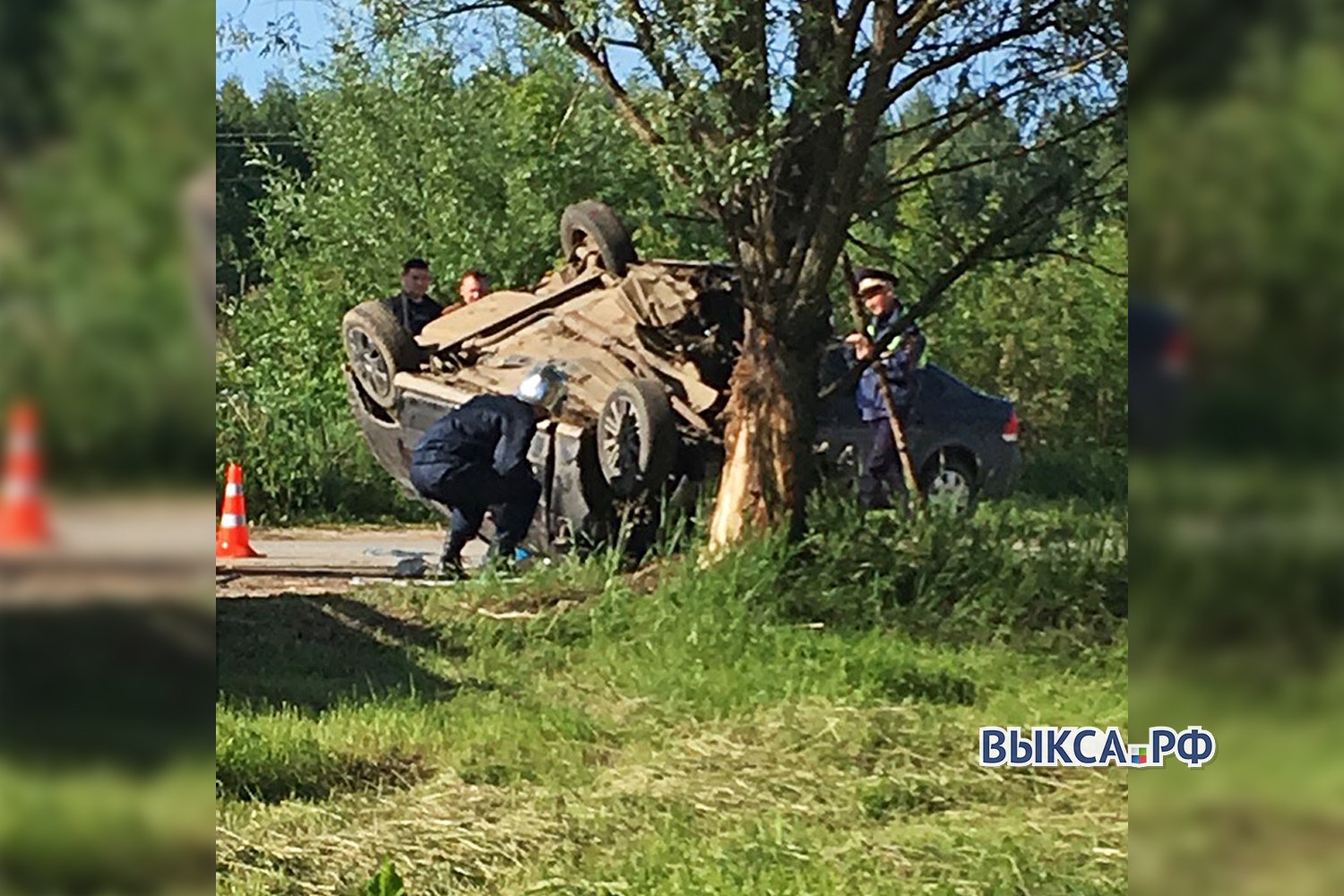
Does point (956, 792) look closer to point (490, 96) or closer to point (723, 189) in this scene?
point (723, 189)

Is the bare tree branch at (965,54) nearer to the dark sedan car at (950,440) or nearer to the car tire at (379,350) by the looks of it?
the dark sedan car at (950,440)

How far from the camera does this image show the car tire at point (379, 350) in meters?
7.05

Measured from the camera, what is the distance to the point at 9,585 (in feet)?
3.62

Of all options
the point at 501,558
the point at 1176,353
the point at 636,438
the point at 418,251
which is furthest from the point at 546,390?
the point at 1176,353

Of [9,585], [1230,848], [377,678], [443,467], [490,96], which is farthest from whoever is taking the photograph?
[490,96]

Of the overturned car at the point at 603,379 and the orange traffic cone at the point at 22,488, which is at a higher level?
the overturned car at the point at 603,379

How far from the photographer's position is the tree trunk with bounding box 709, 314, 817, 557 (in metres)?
5.46

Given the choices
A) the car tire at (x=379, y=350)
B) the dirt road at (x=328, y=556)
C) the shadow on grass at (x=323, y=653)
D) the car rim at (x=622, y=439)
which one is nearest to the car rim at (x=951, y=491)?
the car rim at (x=622, y=439)

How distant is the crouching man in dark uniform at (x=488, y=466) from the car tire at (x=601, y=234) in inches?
40.5

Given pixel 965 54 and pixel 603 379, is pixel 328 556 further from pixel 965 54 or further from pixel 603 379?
pixel 965 54

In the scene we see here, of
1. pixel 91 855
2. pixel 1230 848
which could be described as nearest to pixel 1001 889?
pixel 1230 848

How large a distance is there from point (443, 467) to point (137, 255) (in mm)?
4925

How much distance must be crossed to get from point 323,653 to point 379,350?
2.44 meters

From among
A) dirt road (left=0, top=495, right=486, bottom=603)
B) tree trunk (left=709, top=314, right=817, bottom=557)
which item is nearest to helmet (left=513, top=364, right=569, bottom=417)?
tree trunk (left=709, top=314, right=817, bottom=557)
